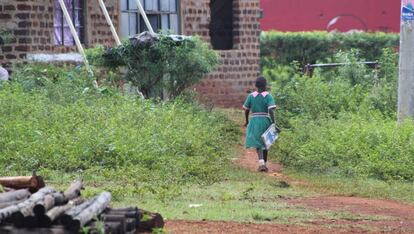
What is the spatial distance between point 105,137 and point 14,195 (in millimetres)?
5630

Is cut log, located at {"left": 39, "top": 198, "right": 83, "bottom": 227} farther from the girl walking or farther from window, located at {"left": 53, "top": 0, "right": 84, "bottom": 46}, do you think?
window, located at {"left": 53, "top": 0, "right": 84, "bottom": 46}

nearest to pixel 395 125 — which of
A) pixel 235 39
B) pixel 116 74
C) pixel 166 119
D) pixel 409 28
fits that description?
pixel 409 28

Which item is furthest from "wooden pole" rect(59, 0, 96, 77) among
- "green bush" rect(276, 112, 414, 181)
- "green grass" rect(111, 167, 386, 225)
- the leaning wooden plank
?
the leaning wooden plank

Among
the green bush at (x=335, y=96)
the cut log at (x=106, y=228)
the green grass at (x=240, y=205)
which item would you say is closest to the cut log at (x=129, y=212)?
the cut log at (x=106, y=228)

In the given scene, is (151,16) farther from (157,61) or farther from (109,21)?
(157,61)

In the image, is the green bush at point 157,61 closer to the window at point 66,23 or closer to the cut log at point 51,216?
the window at point 66,23

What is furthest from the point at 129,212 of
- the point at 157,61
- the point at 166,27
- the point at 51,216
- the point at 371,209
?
the point at 166,27

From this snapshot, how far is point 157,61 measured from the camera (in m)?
19.5

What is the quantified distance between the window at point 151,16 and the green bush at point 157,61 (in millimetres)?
3389

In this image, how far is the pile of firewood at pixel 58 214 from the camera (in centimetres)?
797

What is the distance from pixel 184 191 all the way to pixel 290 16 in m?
25.8

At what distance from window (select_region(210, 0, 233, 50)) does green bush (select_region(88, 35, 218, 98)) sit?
6.65 metres

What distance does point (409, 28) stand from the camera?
54.0 ft

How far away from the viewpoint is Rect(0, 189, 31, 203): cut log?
27.7 ft
